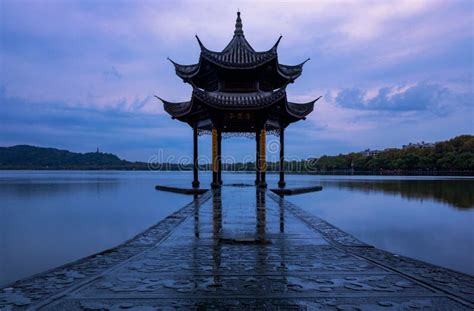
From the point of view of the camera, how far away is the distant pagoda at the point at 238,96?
1806 centimetres

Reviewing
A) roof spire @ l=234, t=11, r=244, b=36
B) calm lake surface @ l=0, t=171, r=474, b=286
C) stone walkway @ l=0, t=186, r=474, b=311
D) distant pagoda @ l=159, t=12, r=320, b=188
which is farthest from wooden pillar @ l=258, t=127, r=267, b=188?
stone walkway @ l=0, t=186, r=474, b=311

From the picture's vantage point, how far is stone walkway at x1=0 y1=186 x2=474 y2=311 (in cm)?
354

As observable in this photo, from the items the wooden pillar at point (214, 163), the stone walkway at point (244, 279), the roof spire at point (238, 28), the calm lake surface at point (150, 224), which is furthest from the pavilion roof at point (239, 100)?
the stone walkway at point (244, 279)

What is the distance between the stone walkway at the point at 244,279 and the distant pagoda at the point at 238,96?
11856 mm

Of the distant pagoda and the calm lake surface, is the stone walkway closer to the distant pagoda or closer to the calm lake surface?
the calm lake surface

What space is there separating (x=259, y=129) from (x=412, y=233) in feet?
33.3

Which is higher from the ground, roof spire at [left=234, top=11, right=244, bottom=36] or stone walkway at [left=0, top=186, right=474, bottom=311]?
roof spire at [left=234, top=11, right=244, bottom=36]

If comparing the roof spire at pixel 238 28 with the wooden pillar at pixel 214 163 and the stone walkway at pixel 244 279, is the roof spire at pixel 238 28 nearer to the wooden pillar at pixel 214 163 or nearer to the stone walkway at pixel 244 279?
the wooden pillar at pixel 214 163

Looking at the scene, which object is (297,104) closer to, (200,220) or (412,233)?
(412,233)

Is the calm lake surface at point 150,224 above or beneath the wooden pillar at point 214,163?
beneath

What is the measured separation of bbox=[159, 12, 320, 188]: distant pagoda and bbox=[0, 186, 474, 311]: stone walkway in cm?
1186

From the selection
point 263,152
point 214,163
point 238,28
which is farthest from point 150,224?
point 238,28

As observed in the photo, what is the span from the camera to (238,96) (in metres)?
18.8

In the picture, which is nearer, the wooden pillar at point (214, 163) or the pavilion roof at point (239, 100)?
the pavilion roof at point (239, 100)
